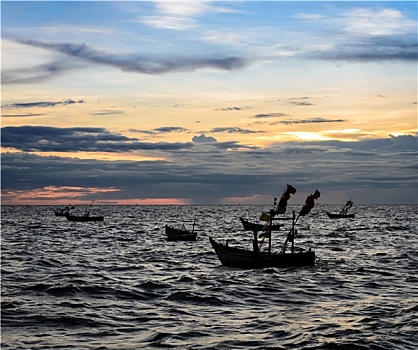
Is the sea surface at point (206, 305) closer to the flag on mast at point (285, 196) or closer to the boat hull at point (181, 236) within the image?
the flag on mast at point (285, 196)

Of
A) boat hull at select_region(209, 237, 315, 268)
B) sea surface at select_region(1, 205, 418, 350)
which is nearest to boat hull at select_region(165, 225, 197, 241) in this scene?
sea surface at select_region(1, 205, 418, 350)

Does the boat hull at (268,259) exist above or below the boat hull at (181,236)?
above

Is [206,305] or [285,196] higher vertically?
[285,196]

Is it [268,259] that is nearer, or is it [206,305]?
[206,305]

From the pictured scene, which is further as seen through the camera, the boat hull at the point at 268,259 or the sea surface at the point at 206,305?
the boat hull at the point at 268,259

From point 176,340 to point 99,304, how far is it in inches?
304

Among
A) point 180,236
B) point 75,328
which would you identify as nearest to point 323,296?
point 75,328

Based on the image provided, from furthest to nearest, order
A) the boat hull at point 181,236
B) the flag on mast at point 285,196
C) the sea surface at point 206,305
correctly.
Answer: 1. the boat hull at point 181,236
2. the flag on mast at point 285,196
3. the sea surface at point 206,305

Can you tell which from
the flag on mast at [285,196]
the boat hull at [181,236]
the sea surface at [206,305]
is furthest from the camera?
the boat hull at [181,236]

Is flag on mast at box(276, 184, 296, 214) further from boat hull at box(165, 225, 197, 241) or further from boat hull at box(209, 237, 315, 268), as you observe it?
boat hull at box(165, 225, 197, 241)

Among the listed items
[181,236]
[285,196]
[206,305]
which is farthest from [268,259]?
[181,236]

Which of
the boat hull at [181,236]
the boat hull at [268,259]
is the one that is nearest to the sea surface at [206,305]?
the boat hull at [268,259]

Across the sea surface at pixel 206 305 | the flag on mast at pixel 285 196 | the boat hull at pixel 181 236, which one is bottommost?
the boat hull at pixel 181 236

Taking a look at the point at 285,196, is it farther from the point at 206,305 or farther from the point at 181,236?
the point at 181,236
